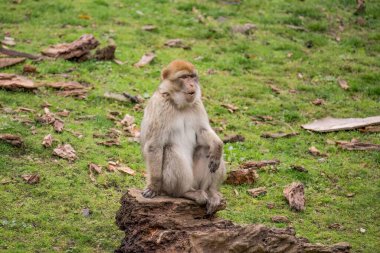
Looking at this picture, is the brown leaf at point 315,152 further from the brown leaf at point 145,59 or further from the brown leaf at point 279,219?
the brown leaf at point 145,59

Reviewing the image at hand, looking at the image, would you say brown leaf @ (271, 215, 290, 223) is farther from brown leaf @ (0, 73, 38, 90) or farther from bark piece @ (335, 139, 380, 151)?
brown leaf @ (0, 73, 38, 90)

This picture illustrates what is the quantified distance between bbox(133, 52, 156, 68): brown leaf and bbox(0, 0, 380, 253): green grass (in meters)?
0.15

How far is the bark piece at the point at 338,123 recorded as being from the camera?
44.6 feet

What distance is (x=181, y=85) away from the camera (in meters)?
8.89

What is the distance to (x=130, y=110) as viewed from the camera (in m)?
13.6

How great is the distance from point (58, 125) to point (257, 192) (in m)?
3.75

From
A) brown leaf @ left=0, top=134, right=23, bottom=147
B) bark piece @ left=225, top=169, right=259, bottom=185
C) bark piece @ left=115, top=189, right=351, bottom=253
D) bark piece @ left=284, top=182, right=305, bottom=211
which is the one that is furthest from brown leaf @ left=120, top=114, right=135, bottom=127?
bark piece @ left=115, top=189, right=351, bottom=253

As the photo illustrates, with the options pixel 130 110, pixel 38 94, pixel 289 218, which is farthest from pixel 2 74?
pixel 289 218

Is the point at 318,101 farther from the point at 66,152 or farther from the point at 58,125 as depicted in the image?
the point at 66,152

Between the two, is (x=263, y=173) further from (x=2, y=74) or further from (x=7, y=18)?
(x=7, y=18)

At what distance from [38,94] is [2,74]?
2.97 ft

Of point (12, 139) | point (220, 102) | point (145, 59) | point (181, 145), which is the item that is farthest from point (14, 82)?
point (181, 145)

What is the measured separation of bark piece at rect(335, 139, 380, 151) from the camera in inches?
503

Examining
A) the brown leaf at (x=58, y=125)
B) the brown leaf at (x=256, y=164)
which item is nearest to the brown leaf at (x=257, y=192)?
the brown leaf at (x=256, y=164)
